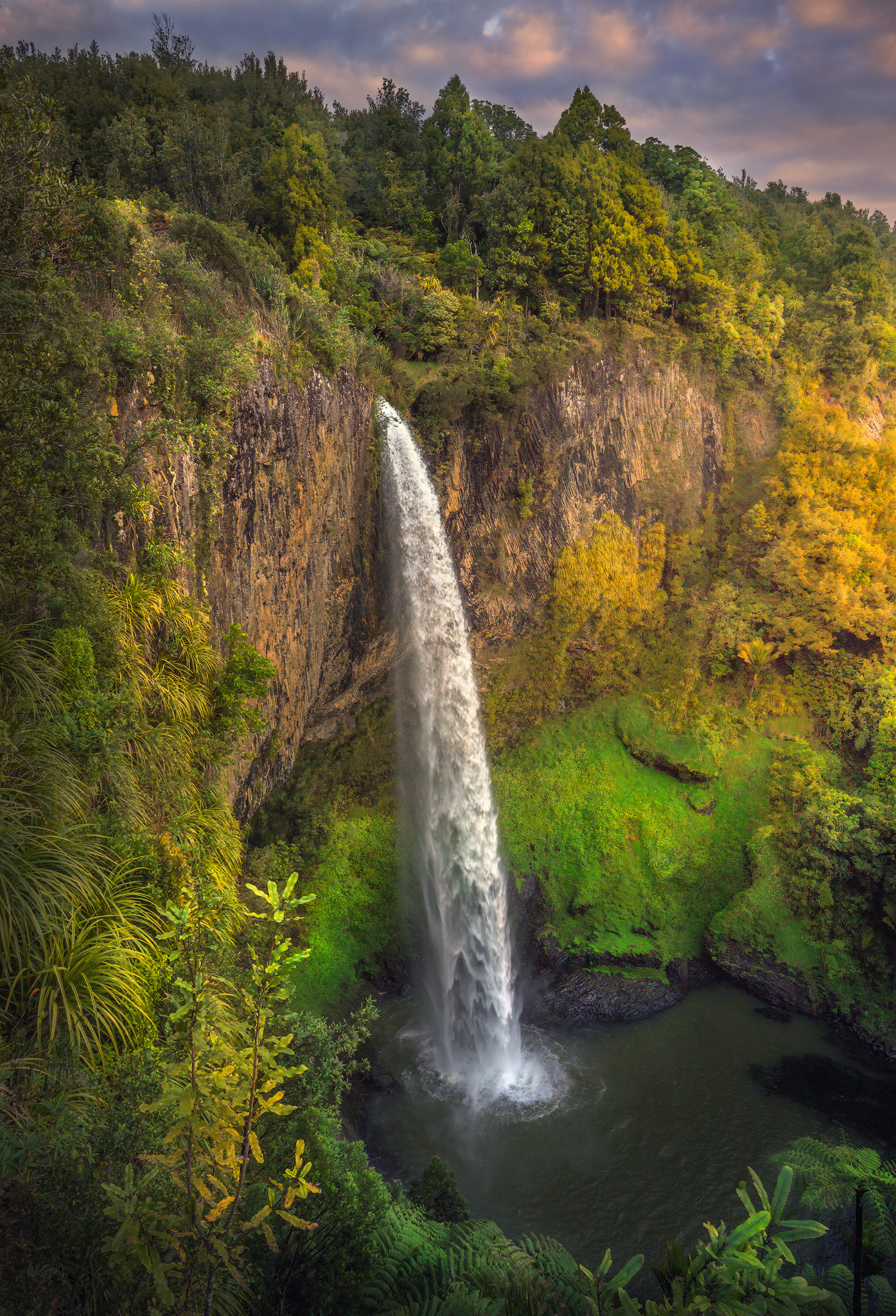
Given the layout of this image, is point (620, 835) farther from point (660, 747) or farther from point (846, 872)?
point (846, 872)

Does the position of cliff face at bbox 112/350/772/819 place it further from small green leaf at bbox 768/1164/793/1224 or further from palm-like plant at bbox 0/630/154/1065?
small green leaf at bbox 768/1164/793/1224

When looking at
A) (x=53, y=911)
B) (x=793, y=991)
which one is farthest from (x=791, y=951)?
(x=53, y=911)

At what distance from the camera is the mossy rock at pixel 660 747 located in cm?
1644

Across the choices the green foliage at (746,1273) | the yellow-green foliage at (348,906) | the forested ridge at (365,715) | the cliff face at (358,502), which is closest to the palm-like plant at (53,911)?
the forested ridge at (365,715)

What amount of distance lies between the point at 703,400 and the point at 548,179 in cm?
695

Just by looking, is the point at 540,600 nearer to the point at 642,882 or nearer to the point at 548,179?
the point at 642,882

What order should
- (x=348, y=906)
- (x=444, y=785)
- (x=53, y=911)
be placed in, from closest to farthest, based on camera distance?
(x=53, y=911) → (x=348, y=906) → (x=444, y=785)

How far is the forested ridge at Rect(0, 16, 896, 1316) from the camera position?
2773 mm

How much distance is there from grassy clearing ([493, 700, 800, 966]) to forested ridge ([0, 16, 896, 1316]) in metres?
0.09

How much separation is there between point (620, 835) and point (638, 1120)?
19.4 ft

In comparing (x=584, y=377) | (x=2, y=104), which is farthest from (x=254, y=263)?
(x=584, y=377)

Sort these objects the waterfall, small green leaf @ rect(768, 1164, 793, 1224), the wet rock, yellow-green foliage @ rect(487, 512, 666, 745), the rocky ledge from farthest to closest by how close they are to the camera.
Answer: yellow-green foliage @ rect(487, 512, 666, 745) → the waterfall → the wet rock → the rocky ledge → small green leaf @ rect(768, 1164, 793, 1224)

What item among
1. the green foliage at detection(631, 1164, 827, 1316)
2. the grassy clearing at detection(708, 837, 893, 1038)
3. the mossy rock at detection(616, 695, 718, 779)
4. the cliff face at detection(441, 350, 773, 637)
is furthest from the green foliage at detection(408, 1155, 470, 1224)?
the cliff face at detection(441, 350, 773, 637)

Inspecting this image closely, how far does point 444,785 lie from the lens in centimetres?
1447
